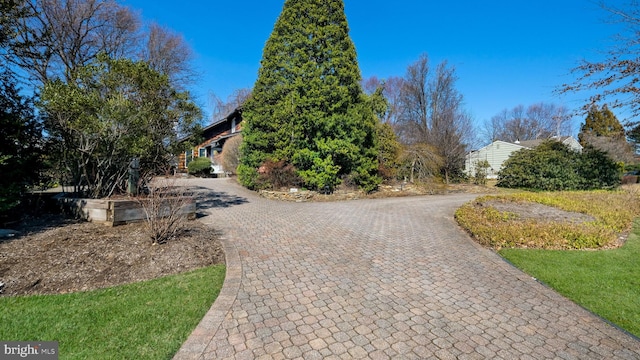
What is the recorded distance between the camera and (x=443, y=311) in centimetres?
347

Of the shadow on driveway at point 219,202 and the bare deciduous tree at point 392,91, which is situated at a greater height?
the bare deciduous tree at point 392,91

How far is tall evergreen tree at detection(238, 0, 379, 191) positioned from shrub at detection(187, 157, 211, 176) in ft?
35.8

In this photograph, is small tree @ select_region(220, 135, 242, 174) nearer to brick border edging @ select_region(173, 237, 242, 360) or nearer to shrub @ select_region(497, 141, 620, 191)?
brick border edging @ select_region(173, 237, 242, 360)

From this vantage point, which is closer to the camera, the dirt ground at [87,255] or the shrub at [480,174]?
the dirt ground at [87,255]

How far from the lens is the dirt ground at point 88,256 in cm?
396

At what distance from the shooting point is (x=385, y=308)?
3514 mm

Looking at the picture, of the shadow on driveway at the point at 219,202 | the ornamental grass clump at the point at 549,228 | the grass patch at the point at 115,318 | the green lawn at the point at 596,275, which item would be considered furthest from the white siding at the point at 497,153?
the grass patch at the point at 115,318

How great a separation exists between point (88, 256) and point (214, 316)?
118 inches

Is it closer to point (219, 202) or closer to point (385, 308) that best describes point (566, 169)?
point (385, 308)

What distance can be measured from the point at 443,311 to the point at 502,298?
1069 mm

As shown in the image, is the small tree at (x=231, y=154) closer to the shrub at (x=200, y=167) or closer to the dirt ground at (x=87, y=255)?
the shrub at (x=200, y=167)

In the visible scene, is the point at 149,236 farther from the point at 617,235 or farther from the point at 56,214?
the point at 617,235

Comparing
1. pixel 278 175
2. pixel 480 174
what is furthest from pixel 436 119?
pixel 278 175

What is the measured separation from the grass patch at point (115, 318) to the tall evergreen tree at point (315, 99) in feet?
32.8
